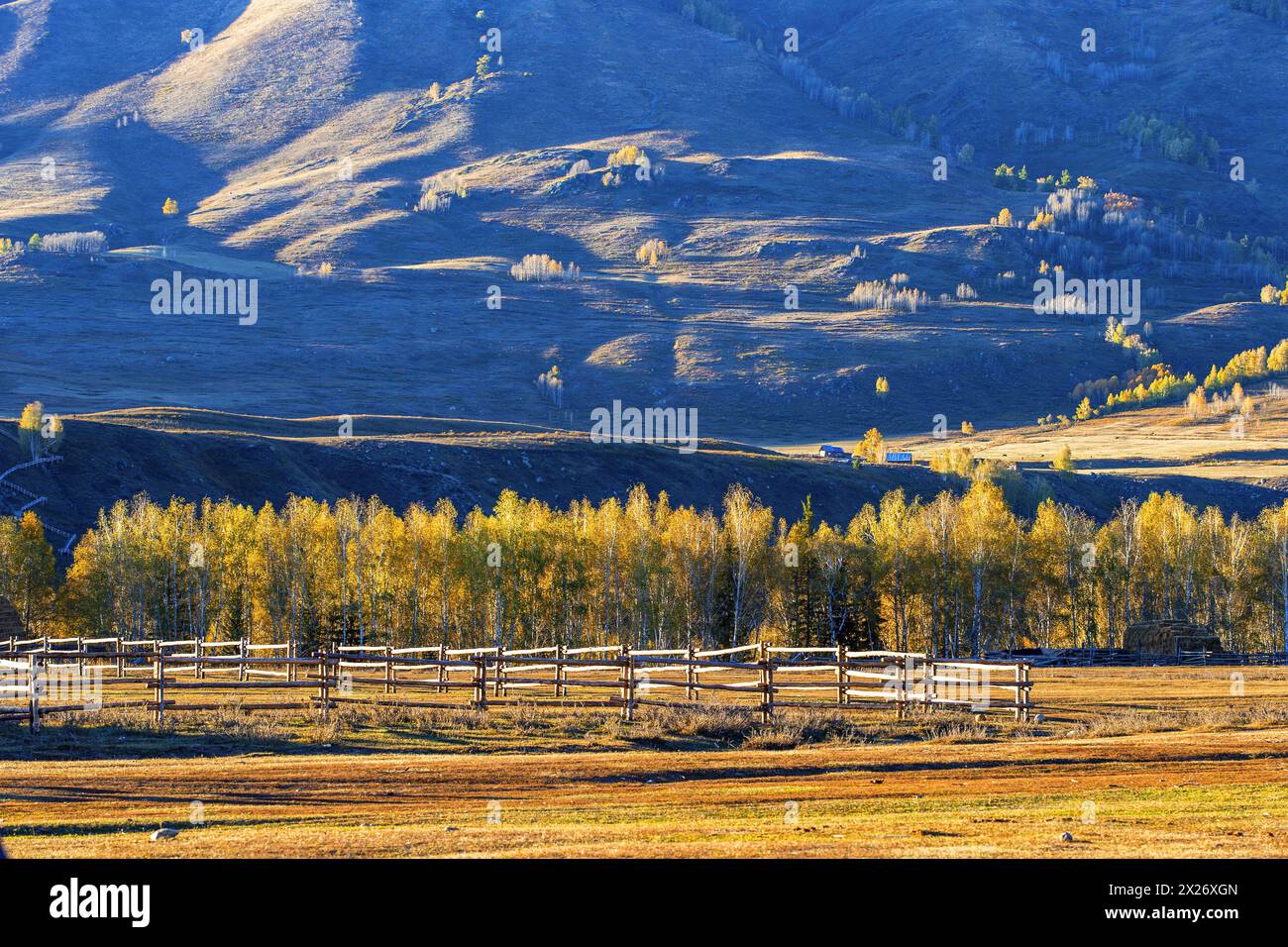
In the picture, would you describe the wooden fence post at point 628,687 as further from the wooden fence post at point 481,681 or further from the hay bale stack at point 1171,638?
the hay bale stack at point 1171,638

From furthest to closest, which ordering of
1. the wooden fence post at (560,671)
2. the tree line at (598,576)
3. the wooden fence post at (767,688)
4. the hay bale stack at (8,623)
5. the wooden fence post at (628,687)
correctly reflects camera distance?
the tree line at (598,576), the hay bale stack at (8,623), the wooden fence post at (560,671), the wooden fence post at (628,687), the wooden fence post at (767,688)

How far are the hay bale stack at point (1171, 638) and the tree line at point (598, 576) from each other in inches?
496

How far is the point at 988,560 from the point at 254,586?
46.5m

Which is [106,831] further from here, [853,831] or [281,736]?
[281,736]

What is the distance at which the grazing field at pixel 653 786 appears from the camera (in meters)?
17.5

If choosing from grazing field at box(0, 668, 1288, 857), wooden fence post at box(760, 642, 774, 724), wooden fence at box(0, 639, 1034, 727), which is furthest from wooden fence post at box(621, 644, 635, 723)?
wooden fence post at box(760, 642, 774, 724)

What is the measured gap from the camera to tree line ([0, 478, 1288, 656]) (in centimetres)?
8662

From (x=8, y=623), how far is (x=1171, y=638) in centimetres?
5911

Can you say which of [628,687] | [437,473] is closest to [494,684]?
[628,687]

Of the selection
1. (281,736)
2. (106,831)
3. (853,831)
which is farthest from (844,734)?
(106,831)

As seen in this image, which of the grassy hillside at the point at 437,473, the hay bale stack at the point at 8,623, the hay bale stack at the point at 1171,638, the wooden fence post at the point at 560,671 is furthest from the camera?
the grassy hillside at the point at 437,473

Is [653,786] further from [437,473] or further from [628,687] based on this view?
[437,473]

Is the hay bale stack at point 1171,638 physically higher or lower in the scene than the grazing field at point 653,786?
lower

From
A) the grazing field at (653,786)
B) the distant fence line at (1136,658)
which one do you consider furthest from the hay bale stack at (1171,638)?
the grazing field at (653,786)
